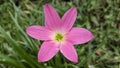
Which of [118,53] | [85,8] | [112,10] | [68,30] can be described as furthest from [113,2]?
[68,30]

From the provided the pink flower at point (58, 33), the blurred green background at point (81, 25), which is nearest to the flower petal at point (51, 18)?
the pink flower at point (58, 33)

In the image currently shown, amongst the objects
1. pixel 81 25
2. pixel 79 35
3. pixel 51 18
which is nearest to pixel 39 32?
pixel 51 18

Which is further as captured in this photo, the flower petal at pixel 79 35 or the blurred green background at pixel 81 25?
the blurred green background at pixel 81 25

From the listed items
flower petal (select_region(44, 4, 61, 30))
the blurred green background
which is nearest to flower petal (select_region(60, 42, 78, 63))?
flower petal (select_region(44, 4, 61, 30))

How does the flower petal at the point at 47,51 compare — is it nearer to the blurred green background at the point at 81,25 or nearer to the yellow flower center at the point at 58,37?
the yellow flower center at the point at 58,37

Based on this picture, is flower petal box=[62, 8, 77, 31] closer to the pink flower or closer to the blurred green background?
the pink flower

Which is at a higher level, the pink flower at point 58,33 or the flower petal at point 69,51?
the pink flower at point 58,33

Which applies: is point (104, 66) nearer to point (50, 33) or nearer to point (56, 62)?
point (56, 62)
